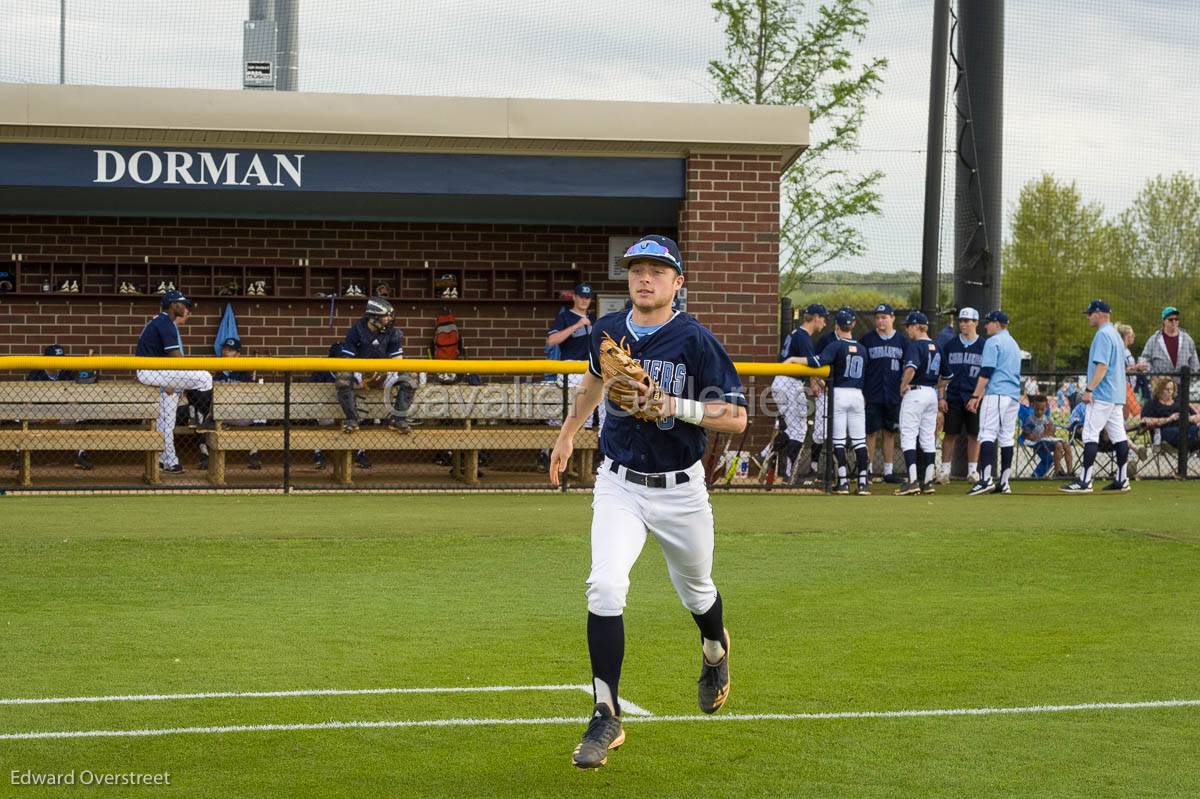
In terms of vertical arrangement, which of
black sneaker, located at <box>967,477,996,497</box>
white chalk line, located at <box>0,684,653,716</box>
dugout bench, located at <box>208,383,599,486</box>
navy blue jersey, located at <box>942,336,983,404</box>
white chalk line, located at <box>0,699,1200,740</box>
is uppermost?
navy blue jersey, located at <box>942,336,983,404</box>

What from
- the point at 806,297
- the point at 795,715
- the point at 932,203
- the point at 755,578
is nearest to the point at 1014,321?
the point at 806,297

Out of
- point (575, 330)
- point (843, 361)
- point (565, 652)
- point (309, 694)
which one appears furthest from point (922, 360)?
point (309, 694)

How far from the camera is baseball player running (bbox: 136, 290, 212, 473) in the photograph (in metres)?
14.2

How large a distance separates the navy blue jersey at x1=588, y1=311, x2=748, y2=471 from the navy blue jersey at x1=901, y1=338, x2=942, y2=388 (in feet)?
33.7

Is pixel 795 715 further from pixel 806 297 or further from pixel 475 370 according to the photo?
pixel 806 297

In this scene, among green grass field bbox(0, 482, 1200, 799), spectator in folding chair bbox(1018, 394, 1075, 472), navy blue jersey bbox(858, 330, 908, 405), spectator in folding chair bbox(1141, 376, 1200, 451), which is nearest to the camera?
green grass field bbox(0, 482, 1200, 799)

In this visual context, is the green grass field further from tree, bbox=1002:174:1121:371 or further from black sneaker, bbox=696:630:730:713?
tree, bbox=1002:174:1121:371

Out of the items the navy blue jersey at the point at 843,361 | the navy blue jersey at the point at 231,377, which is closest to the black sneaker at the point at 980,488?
the navy blue jersey at the point at 843,361

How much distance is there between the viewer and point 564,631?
24.5ft

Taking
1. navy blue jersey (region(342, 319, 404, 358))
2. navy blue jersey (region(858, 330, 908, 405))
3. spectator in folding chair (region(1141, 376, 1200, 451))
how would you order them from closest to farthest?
navy blue jersey (region(342, 319, 404, 358))
navy blue jersey (region(858, 330, 908, 405))
spectator in folding chair (region(1141, 376, 1200, 451))

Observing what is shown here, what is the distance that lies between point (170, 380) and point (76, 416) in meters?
0.97

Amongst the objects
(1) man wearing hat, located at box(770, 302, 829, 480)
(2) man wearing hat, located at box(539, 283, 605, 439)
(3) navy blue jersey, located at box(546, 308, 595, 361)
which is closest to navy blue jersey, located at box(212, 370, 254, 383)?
(2) man wearing hat, located at box(539, 283, 605, 439)

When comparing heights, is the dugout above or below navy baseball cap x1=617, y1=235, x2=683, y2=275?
above

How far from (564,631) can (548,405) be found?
7.74 metres
